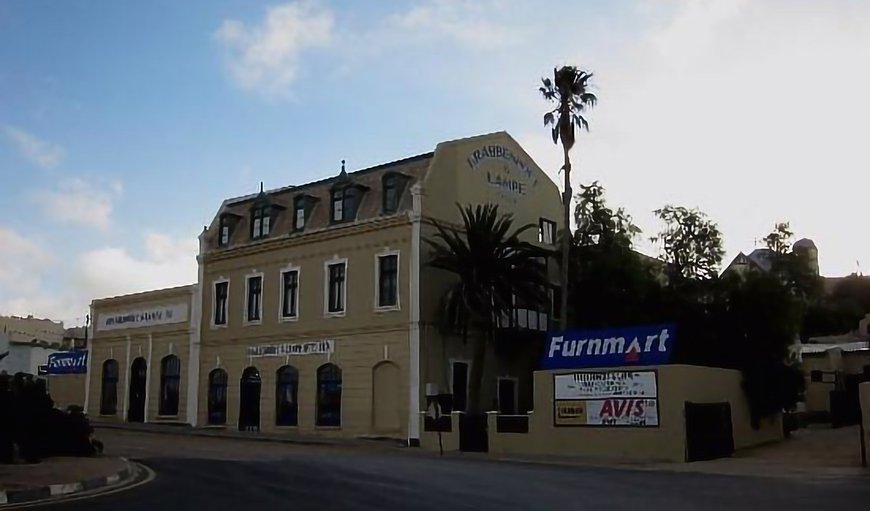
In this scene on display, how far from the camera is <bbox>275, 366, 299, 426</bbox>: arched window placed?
38281mm

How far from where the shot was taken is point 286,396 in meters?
38.7

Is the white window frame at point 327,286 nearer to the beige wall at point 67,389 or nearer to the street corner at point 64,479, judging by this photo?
the street corner at point 64,479

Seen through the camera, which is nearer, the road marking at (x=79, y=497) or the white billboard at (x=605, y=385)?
the road marking at (x=79, y=497)

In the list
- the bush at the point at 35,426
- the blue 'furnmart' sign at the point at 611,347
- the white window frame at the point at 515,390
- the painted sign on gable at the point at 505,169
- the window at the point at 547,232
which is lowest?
the bush at the point at 35,426

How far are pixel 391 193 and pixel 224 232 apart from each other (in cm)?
1099

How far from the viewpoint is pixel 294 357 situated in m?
38.4

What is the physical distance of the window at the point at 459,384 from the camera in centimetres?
3566

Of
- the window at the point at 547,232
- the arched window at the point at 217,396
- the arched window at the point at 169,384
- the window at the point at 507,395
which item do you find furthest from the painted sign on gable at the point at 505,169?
the arched window at the point at 169,384

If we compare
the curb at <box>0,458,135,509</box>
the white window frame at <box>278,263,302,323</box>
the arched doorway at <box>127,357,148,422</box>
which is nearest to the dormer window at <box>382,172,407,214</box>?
the white window frame at <box>278,263,302,323</box>

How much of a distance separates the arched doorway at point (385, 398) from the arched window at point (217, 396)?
910cm

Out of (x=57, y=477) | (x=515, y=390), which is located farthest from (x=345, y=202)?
(x=57, y=477)

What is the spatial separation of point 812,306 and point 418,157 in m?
42.9

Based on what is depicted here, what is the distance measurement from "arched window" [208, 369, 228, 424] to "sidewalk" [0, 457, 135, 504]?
1950 cm

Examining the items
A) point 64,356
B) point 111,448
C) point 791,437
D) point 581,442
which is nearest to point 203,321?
point 64,356
